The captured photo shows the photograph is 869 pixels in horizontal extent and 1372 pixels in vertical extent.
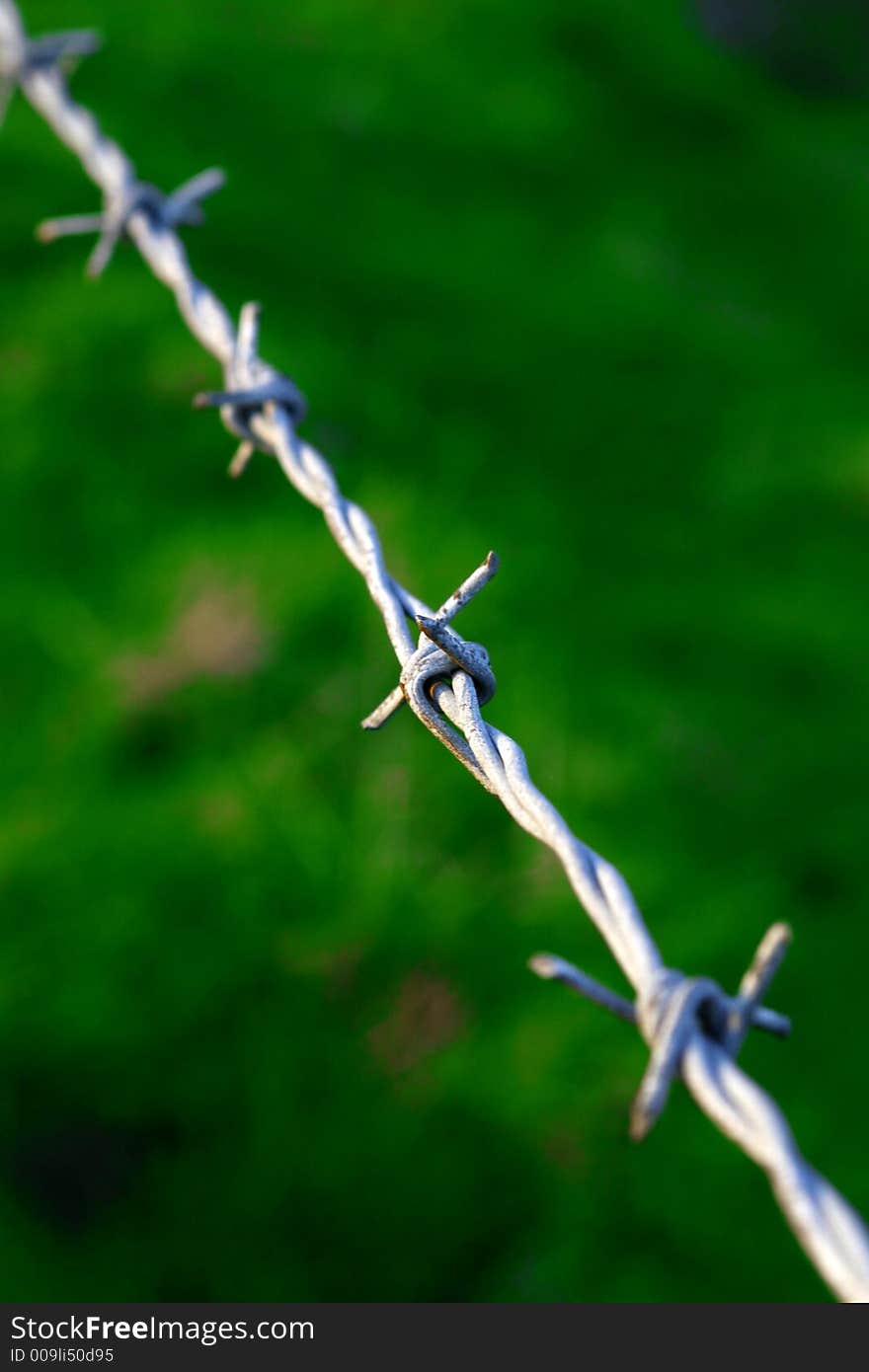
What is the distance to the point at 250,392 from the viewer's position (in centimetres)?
124

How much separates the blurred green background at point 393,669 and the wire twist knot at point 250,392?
89 centimetres

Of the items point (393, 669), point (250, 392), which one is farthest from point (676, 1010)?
point (393, 669)

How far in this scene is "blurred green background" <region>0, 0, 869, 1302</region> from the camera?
1.80 meters

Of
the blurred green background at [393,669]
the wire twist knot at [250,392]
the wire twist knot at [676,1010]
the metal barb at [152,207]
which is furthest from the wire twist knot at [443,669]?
the blurred green background at [393,669]

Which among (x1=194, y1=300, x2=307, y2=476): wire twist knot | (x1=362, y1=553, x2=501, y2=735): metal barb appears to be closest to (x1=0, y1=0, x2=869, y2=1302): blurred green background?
(x1=194, y1=300, x2=307, y2=476): wire twist knot

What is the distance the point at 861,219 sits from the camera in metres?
3.48

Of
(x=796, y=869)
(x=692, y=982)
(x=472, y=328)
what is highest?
(x=472, y=328)

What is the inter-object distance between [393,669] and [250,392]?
114cm

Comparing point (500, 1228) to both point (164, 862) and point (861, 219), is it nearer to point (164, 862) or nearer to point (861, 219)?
point (164, 862)

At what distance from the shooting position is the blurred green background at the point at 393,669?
1.80 meters

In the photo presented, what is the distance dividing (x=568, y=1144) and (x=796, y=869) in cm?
61

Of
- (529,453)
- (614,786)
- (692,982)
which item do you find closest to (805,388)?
(529,453)

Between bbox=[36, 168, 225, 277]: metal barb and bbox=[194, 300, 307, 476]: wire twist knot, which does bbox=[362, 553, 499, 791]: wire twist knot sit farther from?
bbox=[36, 168, 225, 277]: metal barb

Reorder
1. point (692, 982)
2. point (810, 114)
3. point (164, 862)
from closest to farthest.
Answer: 1. point (692, 982)
2. point (164, 862)
3. point (810, 114)
